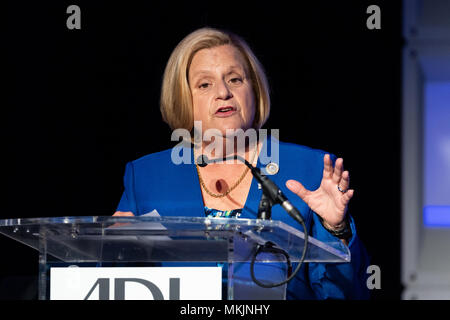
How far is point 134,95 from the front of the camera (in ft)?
10.0

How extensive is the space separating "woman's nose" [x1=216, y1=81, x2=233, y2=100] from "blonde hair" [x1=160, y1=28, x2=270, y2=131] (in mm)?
148

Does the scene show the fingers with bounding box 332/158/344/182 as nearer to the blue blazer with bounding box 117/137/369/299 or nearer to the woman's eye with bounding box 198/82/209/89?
the blue blazer with bounding box 117/137/369/299

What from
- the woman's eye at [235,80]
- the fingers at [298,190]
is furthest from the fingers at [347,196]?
the woman's eye at [235,80]

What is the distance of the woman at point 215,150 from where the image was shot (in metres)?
2.55

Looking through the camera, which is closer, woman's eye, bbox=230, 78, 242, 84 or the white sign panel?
the white sign panel

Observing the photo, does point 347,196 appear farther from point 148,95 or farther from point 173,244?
point 148,95

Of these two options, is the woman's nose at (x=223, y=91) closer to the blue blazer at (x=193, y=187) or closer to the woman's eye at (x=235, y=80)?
the woman's eye at (x=235, y=80)

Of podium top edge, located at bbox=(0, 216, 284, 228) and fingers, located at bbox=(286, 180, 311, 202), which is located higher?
fingers, located at bbox=(286, 180, 311, 202)

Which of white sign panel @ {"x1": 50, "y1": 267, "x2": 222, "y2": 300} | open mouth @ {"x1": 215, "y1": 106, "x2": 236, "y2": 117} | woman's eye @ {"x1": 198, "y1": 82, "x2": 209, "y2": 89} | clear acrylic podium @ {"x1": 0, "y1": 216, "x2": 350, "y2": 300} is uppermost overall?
woman's eye @ {"x1": 198, "y1": 82, "x2": 209, "y2": 89}

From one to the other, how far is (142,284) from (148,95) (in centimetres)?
159

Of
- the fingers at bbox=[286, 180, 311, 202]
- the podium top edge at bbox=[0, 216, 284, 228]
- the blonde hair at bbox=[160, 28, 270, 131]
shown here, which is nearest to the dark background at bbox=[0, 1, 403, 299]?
the blonde hair at bbox=[160, 28, 270, 131]

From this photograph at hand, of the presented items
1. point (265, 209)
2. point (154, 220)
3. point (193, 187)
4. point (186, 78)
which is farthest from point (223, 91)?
point (154, 220)

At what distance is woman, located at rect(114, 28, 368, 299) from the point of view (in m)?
2.55
